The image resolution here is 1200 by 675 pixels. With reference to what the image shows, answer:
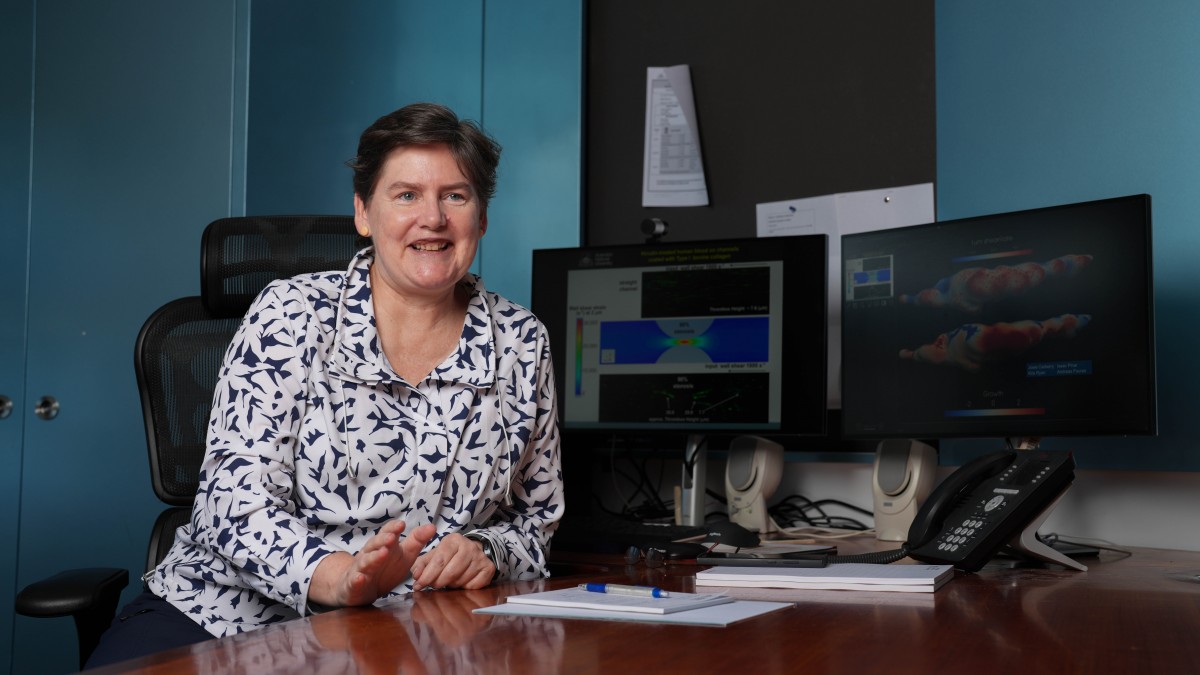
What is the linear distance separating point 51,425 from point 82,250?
0.42m

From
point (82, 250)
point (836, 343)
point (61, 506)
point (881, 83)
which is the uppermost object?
point (881, 83)

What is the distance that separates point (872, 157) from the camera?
7.89 feet

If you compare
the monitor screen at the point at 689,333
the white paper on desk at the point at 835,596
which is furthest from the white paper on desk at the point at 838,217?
the white paper on desk at the point at 835,596

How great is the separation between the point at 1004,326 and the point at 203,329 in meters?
1.39

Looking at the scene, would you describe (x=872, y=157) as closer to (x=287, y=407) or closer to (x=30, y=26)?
(x=287, y=407)

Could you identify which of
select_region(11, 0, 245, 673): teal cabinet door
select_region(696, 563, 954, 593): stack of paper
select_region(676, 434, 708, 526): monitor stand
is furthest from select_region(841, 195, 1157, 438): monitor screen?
select_region(11, 0, 245, 673): teal cabinet door

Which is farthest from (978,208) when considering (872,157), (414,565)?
(414,565)

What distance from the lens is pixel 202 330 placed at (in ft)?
6.59

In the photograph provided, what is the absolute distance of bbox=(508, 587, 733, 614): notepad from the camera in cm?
113

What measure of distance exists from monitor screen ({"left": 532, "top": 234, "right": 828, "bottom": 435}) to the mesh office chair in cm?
58

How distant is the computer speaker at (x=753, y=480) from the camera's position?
2309 millimetres

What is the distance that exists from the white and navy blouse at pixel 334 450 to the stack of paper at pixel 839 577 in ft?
1.07

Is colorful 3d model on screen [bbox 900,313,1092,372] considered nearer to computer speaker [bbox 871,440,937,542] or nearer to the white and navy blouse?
computer speaker [bbox 871,440,937,542]

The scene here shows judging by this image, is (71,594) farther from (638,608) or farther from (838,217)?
(838,217)
